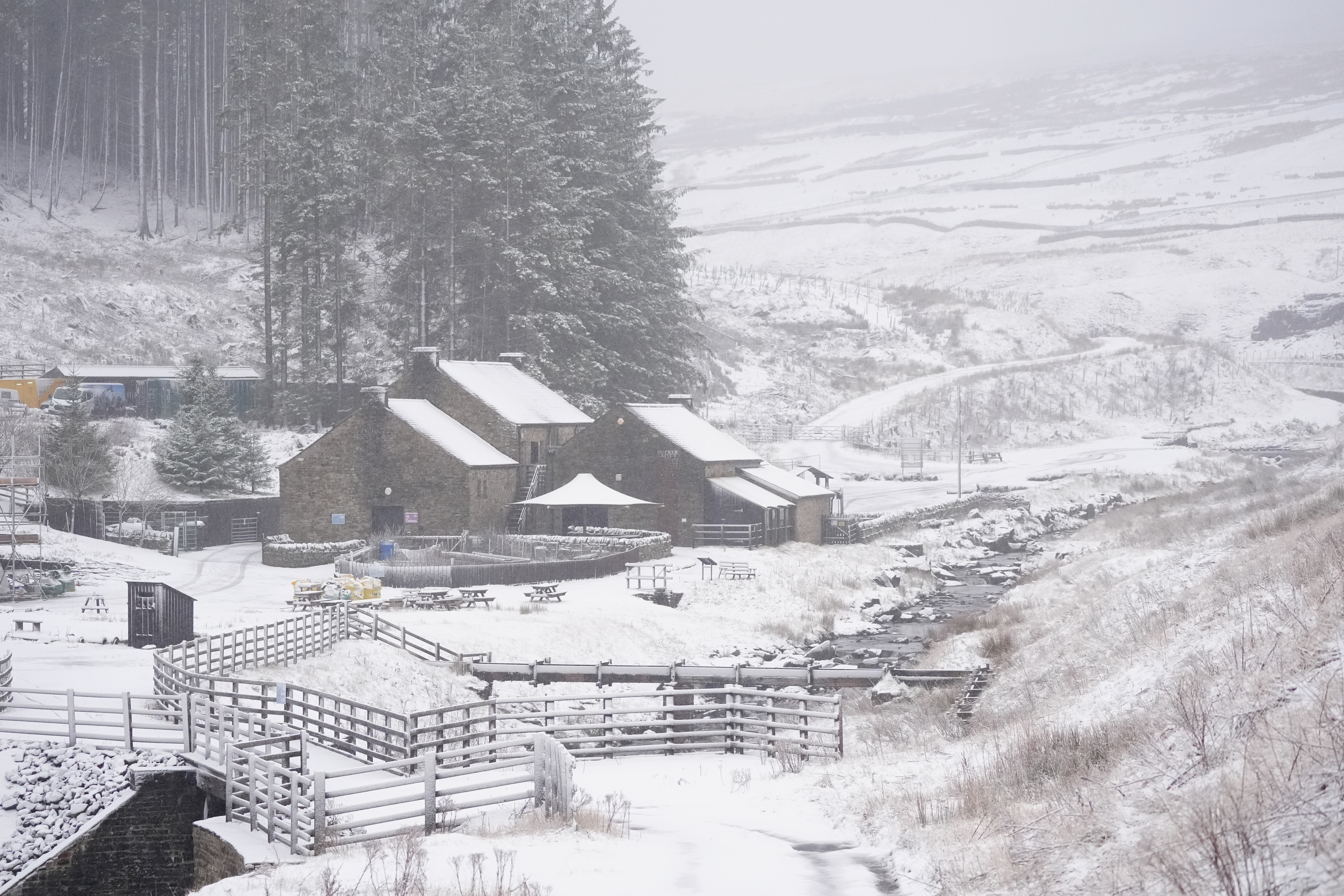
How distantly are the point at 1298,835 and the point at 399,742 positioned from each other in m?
18.4

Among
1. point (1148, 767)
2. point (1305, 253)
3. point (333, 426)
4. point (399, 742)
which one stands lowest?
point (399, 742)

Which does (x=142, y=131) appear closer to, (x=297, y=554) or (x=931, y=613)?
(x=297, y=554)

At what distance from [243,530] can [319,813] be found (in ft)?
142

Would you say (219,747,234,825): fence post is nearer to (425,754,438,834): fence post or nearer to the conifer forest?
(425,754,438,834): fence post

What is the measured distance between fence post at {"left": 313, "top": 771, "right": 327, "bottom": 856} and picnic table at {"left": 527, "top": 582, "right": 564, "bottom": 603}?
23.6m

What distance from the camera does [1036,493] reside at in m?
75.8

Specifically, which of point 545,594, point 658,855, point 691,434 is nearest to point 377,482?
point 691,434

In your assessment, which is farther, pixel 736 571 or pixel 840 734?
pixel 736 571

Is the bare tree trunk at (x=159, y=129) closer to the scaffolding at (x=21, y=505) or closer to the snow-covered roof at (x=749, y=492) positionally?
the scaffolding at (x=21, y=505)

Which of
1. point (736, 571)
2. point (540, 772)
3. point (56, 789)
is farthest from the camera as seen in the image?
point (736, 571)

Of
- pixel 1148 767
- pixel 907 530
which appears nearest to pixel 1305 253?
pixel 907 530

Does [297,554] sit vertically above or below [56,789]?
above

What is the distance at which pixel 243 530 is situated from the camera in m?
55.9

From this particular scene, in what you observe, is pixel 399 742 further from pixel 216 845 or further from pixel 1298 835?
pixel 1298 835
